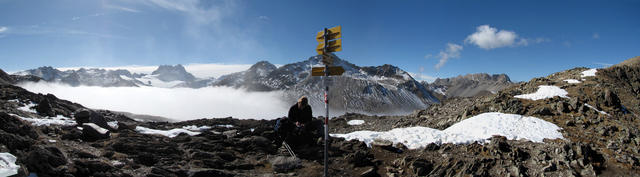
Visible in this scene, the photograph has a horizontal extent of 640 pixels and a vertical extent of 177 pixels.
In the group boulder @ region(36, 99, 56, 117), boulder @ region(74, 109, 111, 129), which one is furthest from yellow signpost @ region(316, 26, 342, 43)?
boulder @ region(36, 99, 56, 117)

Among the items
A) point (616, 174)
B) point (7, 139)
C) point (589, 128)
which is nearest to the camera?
point (7, 139)

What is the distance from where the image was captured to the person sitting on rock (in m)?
14.6

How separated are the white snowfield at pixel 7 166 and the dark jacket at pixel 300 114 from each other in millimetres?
9764

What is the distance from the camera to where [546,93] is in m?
20.7

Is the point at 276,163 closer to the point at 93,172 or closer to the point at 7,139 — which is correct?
the point at 93,172

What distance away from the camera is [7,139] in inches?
346

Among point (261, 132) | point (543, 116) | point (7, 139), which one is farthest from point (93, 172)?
point (543, 116)

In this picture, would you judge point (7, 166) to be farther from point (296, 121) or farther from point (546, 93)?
point (546, 93)

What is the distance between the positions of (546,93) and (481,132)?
9.94 meters

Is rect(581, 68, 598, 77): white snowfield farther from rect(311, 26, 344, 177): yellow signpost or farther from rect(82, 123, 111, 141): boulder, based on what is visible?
rect(82, 123, 111, 141): boulder

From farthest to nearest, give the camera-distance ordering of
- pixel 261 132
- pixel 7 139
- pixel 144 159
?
pixel 261 132 < pixel 144 159 < pixel 7 139

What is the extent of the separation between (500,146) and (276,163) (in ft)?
33.7

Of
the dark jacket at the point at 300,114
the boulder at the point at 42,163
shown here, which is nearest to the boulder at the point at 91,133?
the boulder at the point at 42,163

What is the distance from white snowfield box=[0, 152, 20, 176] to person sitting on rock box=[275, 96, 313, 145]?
379 inches
